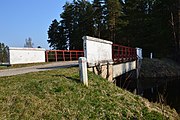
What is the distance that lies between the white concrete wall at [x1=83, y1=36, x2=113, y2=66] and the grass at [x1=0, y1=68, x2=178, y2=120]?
2.19 metres

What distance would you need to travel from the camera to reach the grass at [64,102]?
604 centimetres

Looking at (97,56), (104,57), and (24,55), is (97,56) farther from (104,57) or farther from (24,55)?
(24,55)

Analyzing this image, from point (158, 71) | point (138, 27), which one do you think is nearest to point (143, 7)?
point (138, 27)

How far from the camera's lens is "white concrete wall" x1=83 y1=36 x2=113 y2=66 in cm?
1116

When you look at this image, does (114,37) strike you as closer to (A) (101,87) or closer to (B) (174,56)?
(B) (174,56)

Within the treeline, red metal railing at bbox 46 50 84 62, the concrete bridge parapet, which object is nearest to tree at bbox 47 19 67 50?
the treeline

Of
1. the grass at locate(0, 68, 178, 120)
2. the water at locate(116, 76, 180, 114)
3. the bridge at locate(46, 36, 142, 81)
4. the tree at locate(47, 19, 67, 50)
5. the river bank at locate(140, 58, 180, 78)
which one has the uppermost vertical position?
the tree at locate(47, 19, 67, 50)

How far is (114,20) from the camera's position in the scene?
4503 cm

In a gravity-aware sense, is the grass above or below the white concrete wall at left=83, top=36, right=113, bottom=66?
below

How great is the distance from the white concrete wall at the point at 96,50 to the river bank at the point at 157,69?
16.0 metres

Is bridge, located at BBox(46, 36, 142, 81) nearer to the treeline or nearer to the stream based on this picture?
the stream

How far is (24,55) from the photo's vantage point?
19516 millimetres

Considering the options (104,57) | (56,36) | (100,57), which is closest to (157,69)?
(104,57)

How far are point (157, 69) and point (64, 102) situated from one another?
85.9 feet
